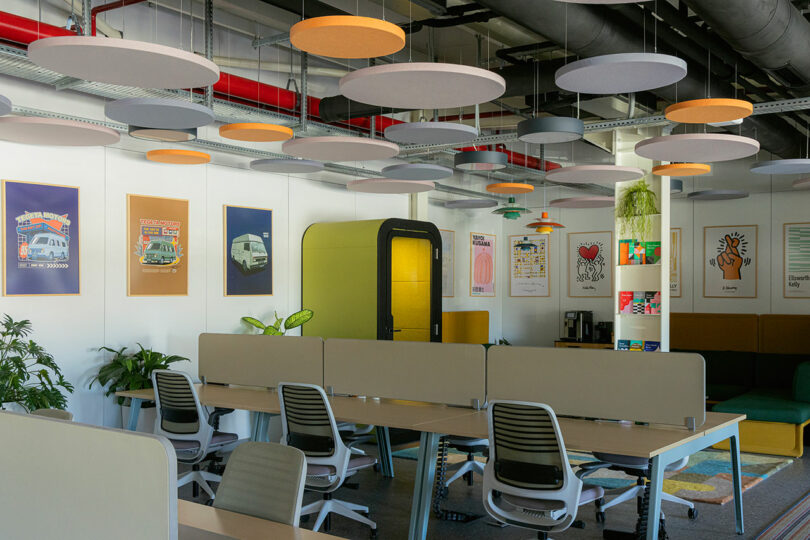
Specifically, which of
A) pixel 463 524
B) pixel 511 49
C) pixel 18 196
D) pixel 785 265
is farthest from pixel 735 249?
pixel 18 196

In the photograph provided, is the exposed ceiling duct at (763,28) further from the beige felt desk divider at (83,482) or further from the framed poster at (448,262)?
the framed poster at (448,262)

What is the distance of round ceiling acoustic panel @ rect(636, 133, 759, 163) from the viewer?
5.27m

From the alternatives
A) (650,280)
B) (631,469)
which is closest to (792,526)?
(631,469)

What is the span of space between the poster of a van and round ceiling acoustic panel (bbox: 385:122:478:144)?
3.48 meters

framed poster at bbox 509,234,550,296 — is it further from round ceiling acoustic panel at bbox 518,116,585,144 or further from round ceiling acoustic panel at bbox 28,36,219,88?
round ceiling acoustic panel at bbox 28,36,219,88

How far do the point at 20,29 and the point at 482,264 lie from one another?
8.73 metres

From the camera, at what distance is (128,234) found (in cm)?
743

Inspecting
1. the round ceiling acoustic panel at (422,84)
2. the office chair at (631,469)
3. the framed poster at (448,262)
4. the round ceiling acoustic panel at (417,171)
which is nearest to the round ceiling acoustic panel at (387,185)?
the round ceiling acoustic panel at (417,171)

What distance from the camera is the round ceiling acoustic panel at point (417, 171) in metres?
6.70

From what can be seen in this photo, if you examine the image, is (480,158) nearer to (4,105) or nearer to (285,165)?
(285,165)

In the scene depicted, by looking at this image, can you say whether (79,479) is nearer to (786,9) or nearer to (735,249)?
(786,9)

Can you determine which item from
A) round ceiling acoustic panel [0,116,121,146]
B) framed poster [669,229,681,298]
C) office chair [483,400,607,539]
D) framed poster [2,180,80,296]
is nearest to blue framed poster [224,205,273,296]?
framed poster [2,180,80,296]

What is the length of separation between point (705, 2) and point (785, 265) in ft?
23.8

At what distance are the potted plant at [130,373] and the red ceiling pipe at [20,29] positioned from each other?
287 centimetres
